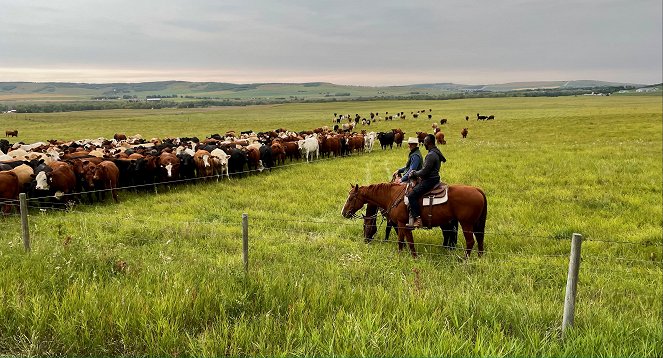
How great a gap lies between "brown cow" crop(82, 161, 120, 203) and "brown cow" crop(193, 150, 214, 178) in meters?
3.66

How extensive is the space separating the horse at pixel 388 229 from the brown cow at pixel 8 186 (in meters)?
10.1

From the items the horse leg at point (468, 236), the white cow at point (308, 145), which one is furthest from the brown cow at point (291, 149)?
the horse leg at point (468, 236)

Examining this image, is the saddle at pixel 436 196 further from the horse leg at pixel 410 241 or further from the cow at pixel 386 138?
the cow at pixel 386 138

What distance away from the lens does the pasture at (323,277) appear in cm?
346

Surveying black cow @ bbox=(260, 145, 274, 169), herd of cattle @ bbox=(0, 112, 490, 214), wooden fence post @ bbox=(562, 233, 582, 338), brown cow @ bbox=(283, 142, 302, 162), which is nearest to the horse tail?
wooden fence post @ bbox=(562, 233, 582, 338)

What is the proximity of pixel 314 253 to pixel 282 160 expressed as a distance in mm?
15225

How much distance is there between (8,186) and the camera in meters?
12.2

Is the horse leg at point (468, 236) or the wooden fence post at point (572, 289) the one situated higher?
the wooden fence post at point (572, 289)

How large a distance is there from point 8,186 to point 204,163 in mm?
6925

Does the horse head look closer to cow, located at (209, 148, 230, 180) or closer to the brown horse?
the brown horse

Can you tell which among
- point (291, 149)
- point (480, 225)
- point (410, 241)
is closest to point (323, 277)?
point (410, 241)

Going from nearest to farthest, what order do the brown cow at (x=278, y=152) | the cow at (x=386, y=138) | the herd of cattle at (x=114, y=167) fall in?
the herd of cattle at (x=114, y=167), the brown cow at (x=278, y=152), the cow at (x=386, y=138)

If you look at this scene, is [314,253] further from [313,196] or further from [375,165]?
[375,165]

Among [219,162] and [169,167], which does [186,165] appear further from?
[219,162]
